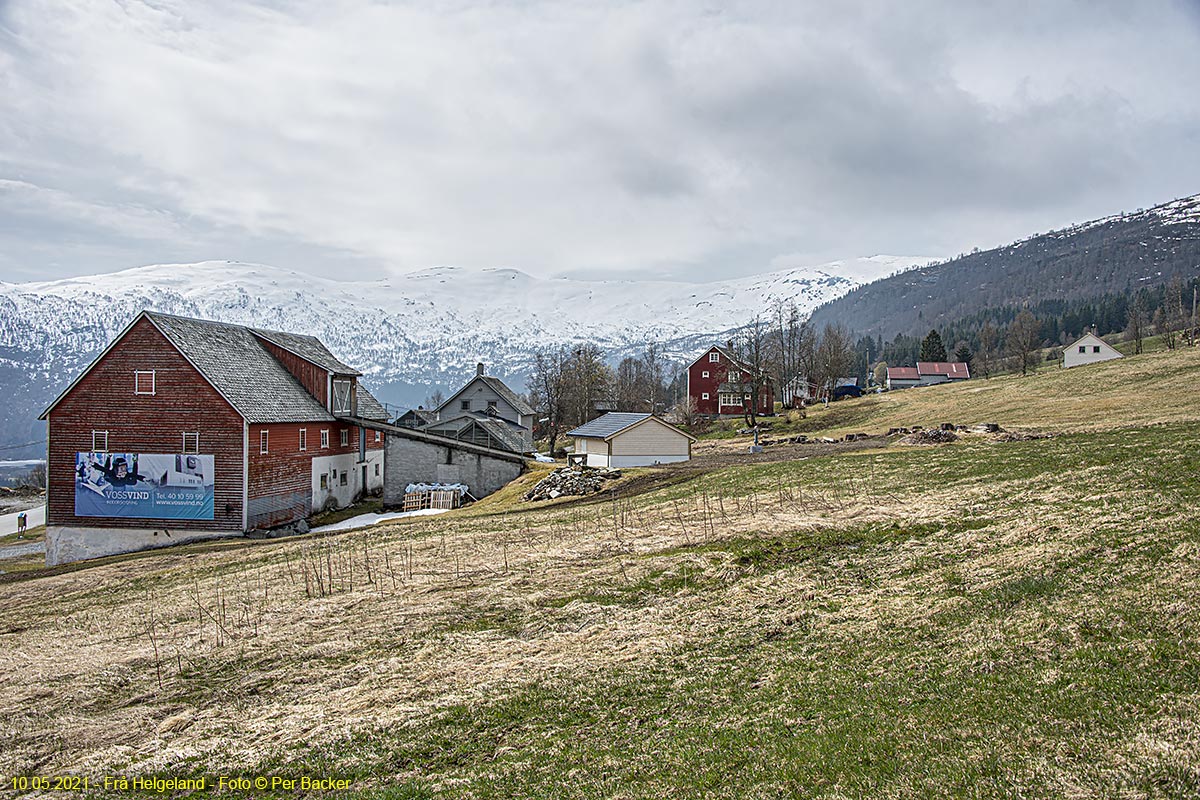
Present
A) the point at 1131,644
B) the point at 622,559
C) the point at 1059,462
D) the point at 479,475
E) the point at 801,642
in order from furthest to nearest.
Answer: the point at 479,475 < the point at 1059,462 < the point at 622,559 < the point at 801,642 < the point at 1131,644

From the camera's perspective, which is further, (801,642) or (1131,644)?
(801,642)

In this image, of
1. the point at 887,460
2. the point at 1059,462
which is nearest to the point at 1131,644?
the point at 1059,462

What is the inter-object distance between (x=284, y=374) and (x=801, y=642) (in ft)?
144

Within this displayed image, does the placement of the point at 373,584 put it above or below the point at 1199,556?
below

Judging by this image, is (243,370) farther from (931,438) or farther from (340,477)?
(931,438)

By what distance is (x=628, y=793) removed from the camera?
27.7 feet

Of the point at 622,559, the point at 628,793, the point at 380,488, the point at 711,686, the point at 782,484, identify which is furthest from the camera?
the point at 380,488

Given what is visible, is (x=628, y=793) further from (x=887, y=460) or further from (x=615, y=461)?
(x=615, y=461)

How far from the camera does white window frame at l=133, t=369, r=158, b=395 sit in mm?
41047

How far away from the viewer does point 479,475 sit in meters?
51.3

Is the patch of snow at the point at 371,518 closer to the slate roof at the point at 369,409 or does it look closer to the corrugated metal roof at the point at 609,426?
the slate roof at the point at 369,409

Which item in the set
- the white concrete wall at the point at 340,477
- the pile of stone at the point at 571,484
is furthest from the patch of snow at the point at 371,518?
the pile of stone at the point at 571,484

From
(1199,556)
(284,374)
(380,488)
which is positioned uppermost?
(284,374)

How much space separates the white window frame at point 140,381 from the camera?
41.0 metres
